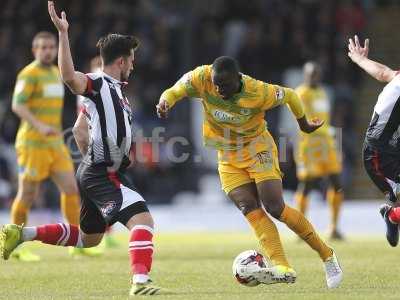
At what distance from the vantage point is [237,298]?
8219mm

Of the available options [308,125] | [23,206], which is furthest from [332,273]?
[23,206]

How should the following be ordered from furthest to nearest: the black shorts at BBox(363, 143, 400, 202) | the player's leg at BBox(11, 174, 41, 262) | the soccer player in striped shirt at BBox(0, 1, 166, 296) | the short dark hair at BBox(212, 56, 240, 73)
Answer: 1. the player's leg at BBox(11, 174, 41, 262)
2. the black shorts at BBox(363, 143, 400, 202)
3. the short dark hair at BBox(212, 56, 240, 73)
4. the soccer player in striped shirt at BBox(0, 1, 166, 296)

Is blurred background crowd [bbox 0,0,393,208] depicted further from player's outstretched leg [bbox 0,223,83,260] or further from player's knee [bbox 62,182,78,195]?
player's outstretched leg [bbox 0,223,83,260]

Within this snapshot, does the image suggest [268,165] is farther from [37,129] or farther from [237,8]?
[237,8]

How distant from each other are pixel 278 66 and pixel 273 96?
12.8 metres

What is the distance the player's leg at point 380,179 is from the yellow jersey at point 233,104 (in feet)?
3.90

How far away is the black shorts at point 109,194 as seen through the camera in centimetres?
853

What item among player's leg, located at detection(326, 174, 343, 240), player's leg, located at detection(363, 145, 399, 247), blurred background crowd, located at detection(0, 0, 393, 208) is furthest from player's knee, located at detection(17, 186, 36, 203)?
blurred background crowd, located at detection(0, 0, 393, 208)

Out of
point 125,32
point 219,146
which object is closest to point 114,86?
point 219,146

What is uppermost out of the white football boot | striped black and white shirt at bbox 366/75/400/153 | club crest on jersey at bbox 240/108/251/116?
club crest on jersey at bbox 240/108/251/116

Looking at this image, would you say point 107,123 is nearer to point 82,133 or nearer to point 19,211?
point 82,133

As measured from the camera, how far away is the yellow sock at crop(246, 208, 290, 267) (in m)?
9.09

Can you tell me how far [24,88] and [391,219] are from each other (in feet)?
15.3

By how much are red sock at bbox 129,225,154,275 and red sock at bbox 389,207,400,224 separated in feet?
9.47
